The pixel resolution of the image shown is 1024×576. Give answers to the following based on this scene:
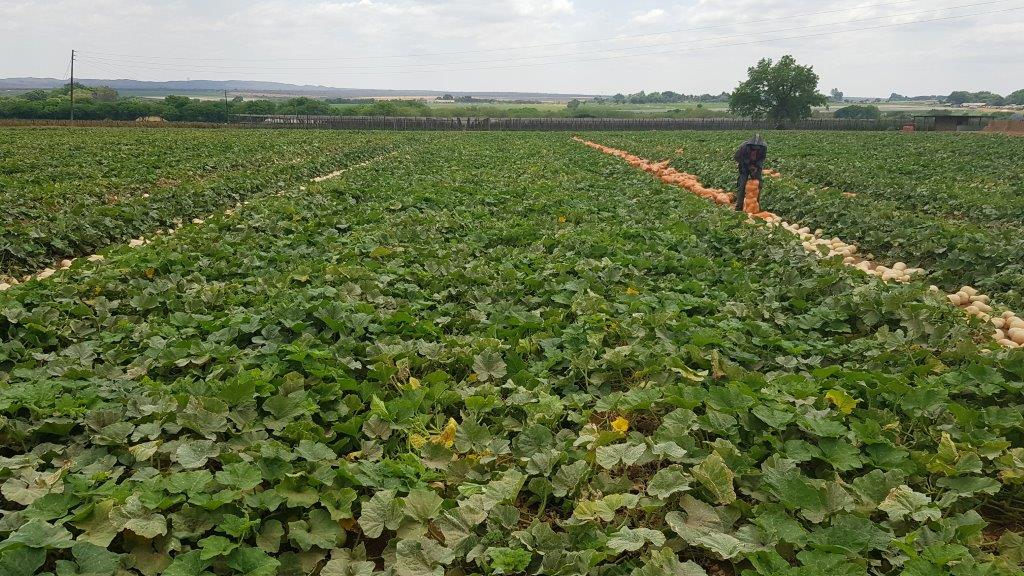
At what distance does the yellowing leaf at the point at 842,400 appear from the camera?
3.37m

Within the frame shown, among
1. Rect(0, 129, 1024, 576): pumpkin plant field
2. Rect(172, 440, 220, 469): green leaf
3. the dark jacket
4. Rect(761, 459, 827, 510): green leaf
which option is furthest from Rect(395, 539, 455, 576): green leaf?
the dark jacket

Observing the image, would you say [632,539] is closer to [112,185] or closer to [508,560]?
[508,560]

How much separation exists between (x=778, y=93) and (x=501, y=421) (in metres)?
78.5

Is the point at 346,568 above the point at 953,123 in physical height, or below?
below

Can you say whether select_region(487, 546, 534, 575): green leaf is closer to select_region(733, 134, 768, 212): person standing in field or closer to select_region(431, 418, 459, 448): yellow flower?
select_region(431, 418, 459, 448): yellow flower

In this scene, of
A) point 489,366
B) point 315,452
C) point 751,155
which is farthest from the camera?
point 751,155

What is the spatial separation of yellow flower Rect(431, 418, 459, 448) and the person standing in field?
424 inches

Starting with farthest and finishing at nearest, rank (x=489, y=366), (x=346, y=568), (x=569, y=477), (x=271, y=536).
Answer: (x=489, y=366) < (x=569, y=477) < (x=271, y=536) < (x=346, y=568)

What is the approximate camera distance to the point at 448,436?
3262 mm

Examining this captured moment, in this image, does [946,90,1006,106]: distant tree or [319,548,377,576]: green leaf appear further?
[946,90,1006,106]: distant tree

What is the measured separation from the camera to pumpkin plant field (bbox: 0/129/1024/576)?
245cm

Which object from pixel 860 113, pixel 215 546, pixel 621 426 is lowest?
pixel 215 546

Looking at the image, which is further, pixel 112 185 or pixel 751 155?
pixel 112 185

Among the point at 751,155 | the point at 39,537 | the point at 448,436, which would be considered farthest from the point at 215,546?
the point at 751,155
